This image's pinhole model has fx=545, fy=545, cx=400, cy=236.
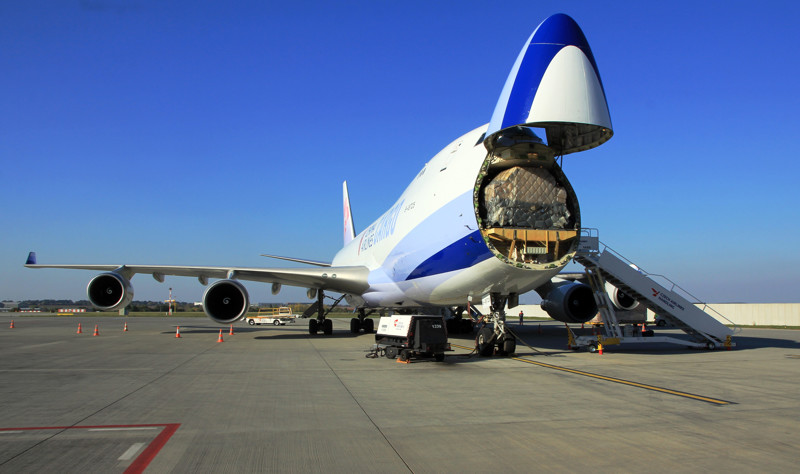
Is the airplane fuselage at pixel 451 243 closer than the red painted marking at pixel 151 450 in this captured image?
No

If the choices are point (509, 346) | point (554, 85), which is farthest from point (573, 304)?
point (554, 85)

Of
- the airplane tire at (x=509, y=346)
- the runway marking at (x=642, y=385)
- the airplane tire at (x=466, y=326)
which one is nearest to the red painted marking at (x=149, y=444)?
the runway marking at (x=642, y=385)

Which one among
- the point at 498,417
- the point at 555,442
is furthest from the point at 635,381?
the point at 555,442

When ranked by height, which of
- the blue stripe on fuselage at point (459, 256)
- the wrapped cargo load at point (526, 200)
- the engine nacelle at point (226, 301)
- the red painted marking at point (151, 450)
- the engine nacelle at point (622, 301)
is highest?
the wrapped cargo load at point (526, 200)

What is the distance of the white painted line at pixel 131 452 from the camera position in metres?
4.81

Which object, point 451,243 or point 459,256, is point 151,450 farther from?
point 451,243

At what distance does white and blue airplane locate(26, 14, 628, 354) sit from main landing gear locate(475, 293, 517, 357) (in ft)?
0.08

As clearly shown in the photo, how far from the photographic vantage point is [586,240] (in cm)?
1630

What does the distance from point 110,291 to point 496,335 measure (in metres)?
14.8

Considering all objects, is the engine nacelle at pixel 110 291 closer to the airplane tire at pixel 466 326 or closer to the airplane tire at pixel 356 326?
the airplane tire at pixel 356 326

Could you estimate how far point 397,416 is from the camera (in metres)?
6.68


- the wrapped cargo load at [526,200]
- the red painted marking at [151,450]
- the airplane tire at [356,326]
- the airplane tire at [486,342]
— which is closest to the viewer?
the red painted marking at [151,450]

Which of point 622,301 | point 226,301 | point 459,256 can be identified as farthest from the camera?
point 622,301

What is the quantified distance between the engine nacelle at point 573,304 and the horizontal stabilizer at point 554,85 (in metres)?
9.35
